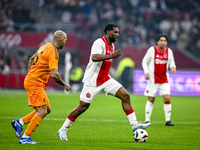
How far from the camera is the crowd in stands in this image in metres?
26.2

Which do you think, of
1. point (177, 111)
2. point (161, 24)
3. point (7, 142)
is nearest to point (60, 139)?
point (7, 142)

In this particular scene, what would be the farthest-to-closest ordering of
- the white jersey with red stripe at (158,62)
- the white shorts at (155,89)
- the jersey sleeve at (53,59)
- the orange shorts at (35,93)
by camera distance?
the white jersey with red stripe at (158,62), the white shorts at (155,89), the orange shorts at (35,93), the jersey sleeve at (53,59)

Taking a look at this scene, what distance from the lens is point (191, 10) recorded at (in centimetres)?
2988

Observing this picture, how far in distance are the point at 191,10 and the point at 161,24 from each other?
157 inches

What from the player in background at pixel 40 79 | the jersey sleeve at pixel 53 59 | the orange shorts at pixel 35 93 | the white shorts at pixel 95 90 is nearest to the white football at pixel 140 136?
the white shorts at pixel 95 90

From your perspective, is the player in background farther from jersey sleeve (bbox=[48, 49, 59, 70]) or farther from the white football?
the white football

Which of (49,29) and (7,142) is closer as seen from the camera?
(7,142)

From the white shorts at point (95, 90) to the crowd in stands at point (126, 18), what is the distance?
18946 millimetres

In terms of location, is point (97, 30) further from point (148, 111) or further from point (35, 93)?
point (35, 93)

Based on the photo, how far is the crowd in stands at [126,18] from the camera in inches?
1033

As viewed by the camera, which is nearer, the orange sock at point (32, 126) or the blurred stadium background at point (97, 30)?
the orange sock at point (32, 126)

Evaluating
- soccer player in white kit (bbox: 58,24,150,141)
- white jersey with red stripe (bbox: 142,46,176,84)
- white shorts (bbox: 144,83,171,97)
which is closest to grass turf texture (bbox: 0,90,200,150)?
soccer player in white kit (bbox: 58,24,150,141)

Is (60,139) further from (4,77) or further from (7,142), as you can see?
(4,77)

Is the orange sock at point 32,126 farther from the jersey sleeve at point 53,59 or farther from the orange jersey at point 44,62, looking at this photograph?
the jersey sleeve at point 53,59
